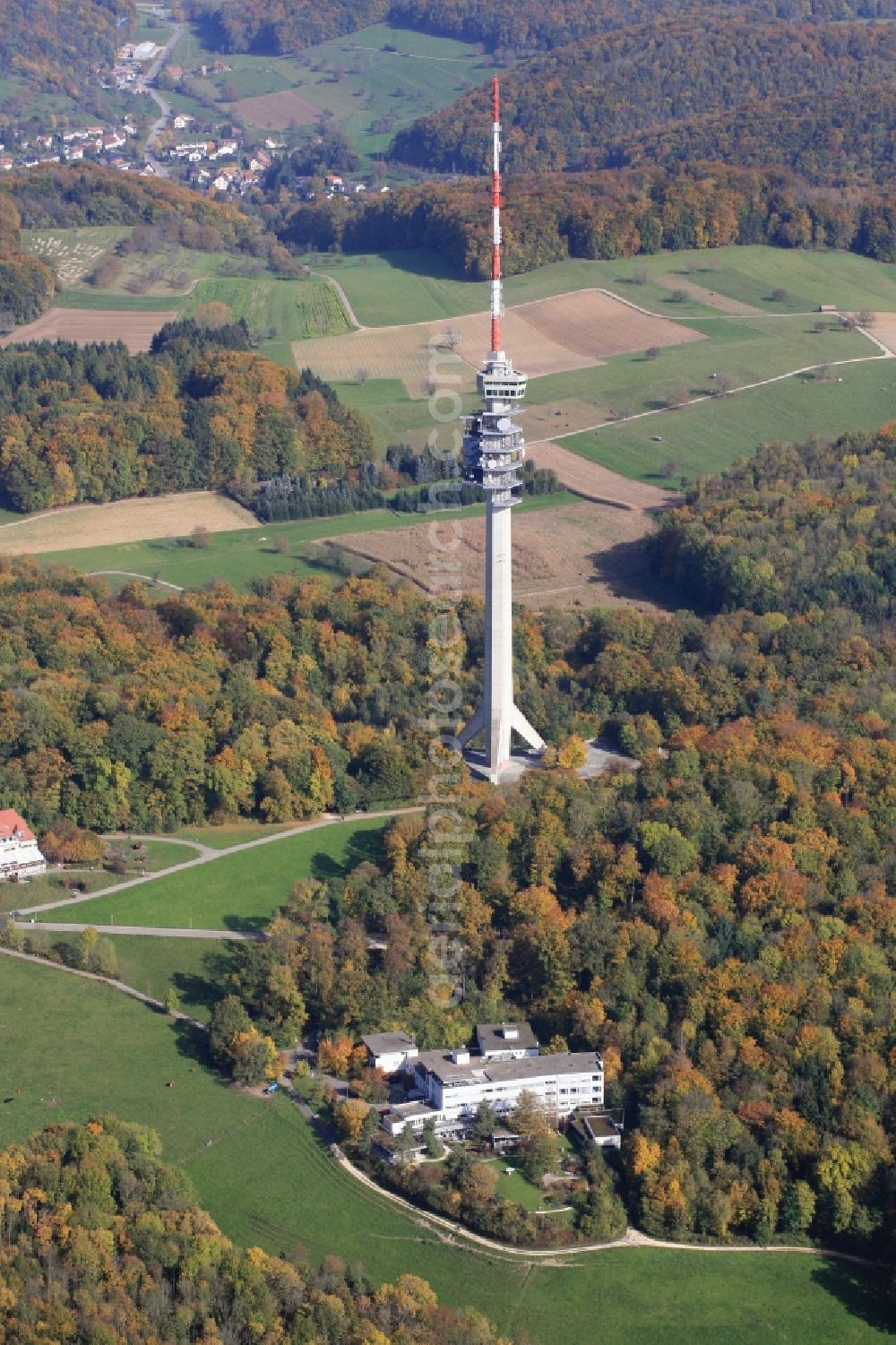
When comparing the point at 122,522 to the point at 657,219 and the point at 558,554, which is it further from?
the point at 657,219

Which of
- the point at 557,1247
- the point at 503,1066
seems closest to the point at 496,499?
the point at 503,1066

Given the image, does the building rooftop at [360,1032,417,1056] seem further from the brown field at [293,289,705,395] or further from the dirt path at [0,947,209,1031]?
the brown field at [293,289,705,395]

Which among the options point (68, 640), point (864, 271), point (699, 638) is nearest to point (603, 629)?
point (699, 638)

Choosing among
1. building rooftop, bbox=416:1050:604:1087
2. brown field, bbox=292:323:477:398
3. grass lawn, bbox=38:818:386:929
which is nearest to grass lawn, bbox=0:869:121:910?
grass lawn, bbox=38:818:386:929

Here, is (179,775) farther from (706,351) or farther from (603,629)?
(706,351)

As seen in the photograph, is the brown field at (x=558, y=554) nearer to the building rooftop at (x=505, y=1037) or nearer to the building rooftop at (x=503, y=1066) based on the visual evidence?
the building rooftop at (x=505, y=1037)
